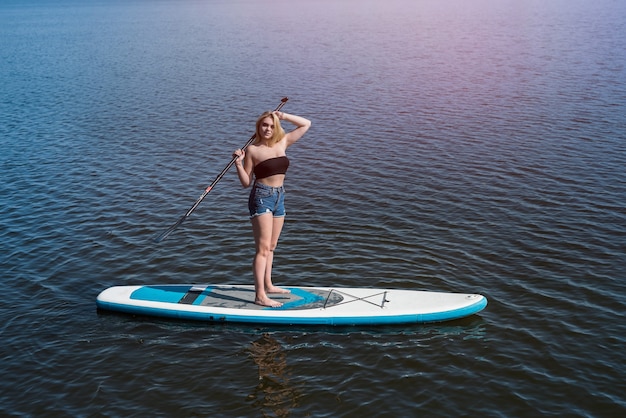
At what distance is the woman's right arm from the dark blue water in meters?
2.63

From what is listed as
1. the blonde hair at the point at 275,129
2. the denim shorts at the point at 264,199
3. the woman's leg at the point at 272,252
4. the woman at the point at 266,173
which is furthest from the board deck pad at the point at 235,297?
the blonde hair at the point at 275,129

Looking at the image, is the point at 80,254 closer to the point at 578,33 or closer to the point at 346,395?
the point at 346,395

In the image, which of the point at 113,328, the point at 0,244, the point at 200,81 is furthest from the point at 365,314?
the point at 200,81

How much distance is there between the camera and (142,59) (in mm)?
46312

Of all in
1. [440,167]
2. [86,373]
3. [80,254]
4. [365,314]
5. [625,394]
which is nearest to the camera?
[625,394]

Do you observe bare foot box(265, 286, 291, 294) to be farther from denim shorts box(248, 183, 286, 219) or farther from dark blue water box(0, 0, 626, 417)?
denim shorts box(248, 183, 286, 219)

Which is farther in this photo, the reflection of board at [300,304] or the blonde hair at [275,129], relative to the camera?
the reflection of board at [300,304]

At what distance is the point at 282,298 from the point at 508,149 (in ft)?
40.8

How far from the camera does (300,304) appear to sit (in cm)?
1166

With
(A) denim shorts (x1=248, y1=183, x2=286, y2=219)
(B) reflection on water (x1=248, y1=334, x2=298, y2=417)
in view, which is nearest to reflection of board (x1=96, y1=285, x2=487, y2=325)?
(B) reflection on water (x1=248, y1=334, x2=298, y2=417)

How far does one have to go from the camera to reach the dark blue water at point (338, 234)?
9.99m

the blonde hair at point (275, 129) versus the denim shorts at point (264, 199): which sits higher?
the blonde hair at point (275, 129)

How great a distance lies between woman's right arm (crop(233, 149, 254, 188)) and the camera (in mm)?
10414

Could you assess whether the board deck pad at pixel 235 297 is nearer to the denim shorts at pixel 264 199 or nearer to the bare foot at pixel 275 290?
the bare foot at pixel 275 290
